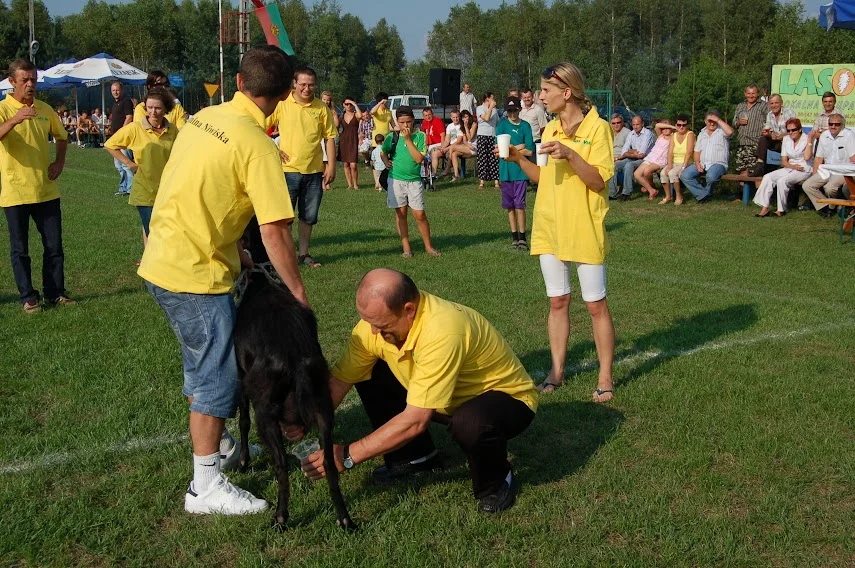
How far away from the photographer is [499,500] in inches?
151

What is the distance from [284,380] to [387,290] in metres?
0.57

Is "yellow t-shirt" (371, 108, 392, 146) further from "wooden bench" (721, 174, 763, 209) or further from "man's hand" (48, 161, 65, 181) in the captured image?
"man's hand" (48, 161, 65, 181)

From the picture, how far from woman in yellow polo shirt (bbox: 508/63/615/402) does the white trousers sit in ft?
30.3

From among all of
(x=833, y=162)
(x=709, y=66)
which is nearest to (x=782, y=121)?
(x=833, y=162)

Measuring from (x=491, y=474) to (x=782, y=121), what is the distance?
13.2 meters

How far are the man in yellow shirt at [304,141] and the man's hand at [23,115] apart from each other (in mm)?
2633

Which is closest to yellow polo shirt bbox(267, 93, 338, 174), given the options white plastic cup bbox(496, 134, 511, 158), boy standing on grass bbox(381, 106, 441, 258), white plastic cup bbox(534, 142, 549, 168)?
boy standing on grass bbox(381, 106, 441, 258)

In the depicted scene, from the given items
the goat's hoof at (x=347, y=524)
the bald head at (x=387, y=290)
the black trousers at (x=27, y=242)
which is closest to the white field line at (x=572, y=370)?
the goat's hoof at (x=347, y=524)

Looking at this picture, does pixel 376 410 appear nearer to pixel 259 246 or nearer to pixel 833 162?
pixel 259 246

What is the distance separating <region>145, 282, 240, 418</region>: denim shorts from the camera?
3.60 metres

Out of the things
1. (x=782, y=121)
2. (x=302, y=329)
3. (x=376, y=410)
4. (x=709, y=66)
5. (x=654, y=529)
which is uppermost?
(x=709, y=66)

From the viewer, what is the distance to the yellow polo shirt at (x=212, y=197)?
11.4 ft

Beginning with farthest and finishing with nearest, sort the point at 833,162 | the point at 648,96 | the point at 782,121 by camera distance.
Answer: the point at 648,96, the point at 782,121, the point at 833,162

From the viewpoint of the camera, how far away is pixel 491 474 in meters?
3.82
